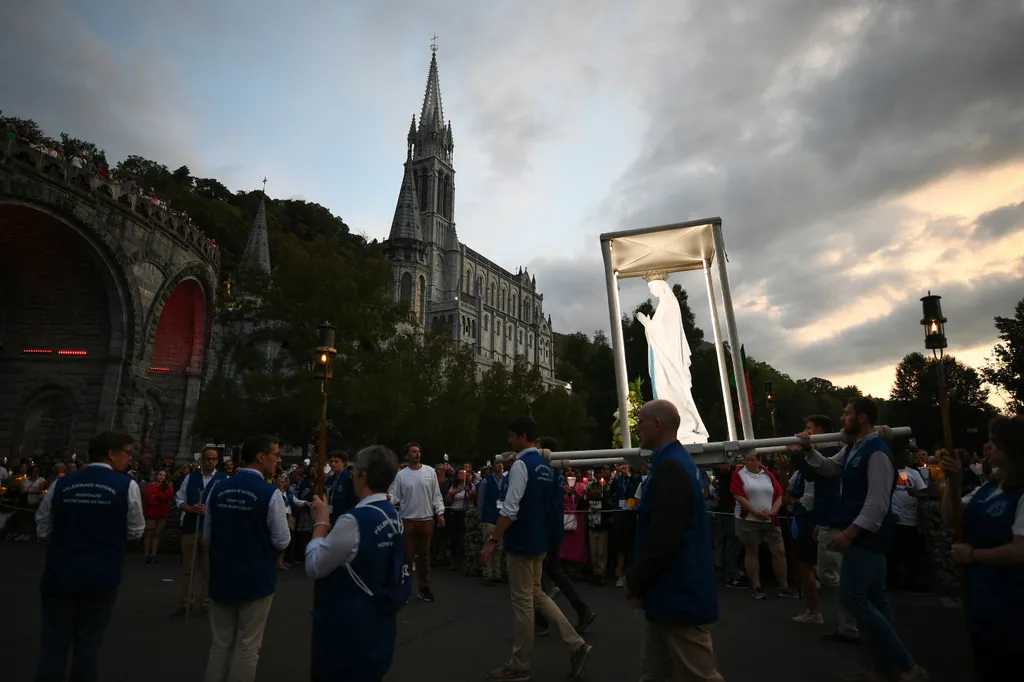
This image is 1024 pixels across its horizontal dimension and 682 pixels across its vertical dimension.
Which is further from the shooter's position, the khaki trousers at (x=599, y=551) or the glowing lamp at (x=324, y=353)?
the khaki trousers at (x=599, y=551)

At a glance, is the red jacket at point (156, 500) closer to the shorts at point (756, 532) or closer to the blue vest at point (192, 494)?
the blue vest at point (192, 494)

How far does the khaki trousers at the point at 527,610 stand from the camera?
15.9ft

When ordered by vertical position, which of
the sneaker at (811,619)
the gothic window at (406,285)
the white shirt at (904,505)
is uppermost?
the gothic window at (406,285)

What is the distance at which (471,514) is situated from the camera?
463 inches

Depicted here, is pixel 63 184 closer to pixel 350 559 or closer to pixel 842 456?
pixel 350 559

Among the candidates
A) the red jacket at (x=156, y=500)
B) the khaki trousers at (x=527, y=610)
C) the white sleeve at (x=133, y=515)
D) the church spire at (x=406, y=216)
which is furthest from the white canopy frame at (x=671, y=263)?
the church spire at (x=406, y=216)

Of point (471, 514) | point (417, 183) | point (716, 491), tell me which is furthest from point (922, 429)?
point (417, 183)

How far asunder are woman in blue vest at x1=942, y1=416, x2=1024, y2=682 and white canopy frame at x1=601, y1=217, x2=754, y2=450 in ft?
5.91

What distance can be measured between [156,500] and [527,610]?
33.8 ft

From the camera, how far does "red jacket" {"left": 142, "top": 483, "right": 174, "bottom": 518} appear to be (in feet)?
39.3

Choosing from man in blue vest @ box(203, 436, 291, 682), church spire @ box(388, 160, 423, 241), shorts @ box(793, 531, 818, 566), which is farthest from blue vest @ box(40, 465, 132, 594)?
church spire @ box(388, 160, 423, 241)

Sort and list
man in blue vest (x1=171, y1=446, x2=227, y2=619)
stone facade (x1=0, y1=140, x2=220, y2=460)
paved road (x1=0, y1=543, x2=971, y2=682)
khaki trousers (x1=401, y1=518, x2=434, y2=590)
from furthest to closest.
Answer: stone facade (x1=0, y1=140, x2=220, y2=460), khaki trousers (x1=401, y1=518, x2=434, y2=590), man in blue vest (x1=171, y1=446, x2=227, y2=619), paved road (x1=0, y1=543, x2=971, y2=682)

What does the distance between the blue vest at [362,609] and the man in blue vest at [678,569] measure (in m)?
1.27

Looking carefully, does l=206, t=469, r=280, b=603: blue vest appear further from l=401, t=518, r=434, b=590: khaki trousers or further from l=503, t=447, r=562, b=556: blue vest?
l=401, t=518, r=434, b=590: khaki trousers
